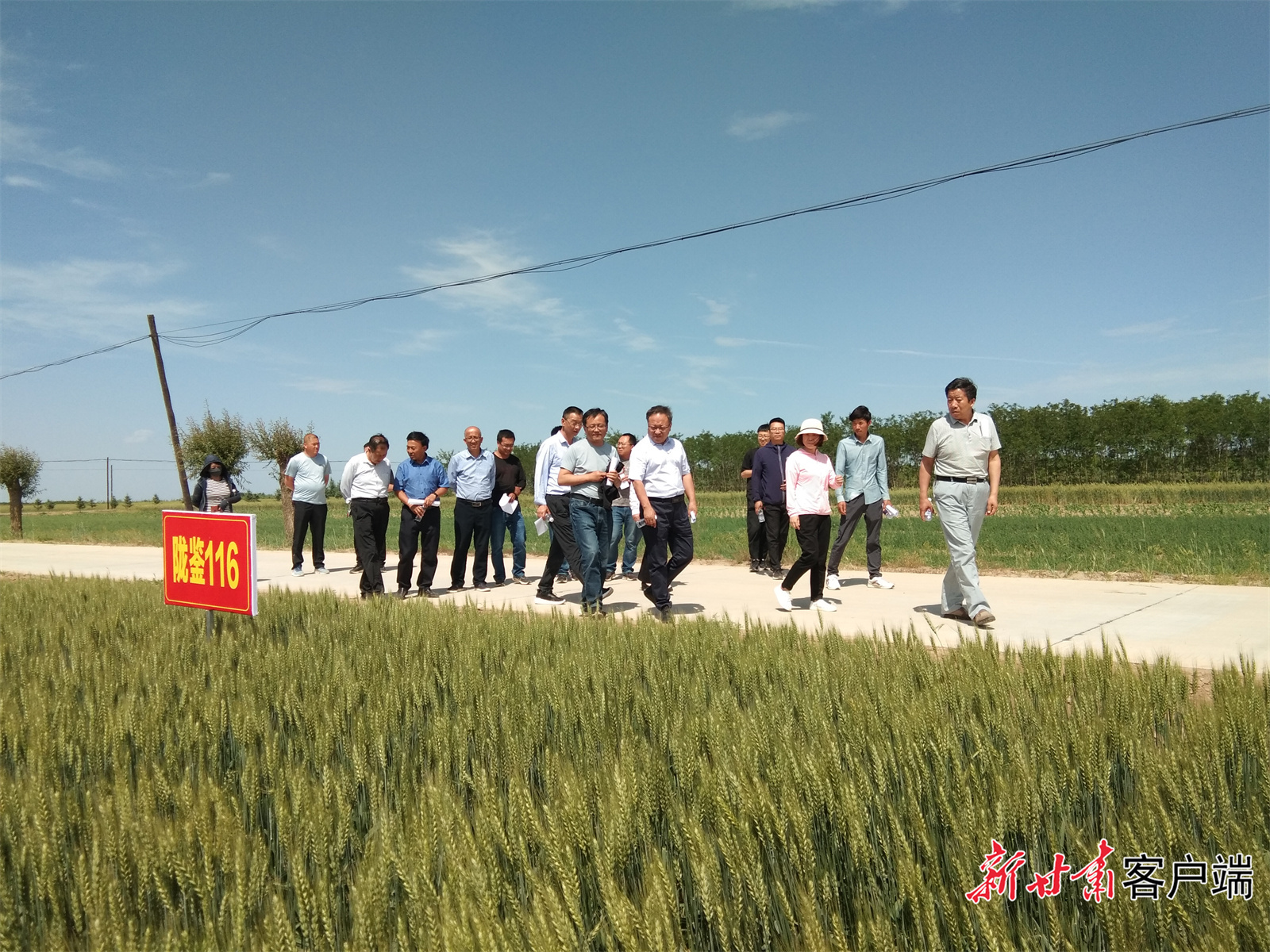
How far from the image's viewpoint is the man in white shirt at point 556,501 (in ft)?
28.4

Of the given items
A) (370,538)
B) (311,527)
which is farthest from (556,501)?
(311,527)

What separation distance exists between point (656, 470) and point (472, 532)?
12.7 ft

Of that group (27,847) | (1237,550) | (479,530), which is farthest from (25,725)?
(1237,550)

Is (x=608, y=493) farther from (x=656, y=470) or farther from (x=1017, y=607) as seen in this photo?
(x=1017, y=607)

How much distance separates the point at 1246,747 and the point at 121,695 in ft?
16.6

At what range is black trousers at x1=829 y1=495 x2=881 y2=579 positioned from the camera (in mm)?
9719

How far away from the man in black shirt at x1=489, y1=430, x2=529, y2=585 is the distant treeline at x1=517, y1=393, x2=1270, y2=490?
3054 cm

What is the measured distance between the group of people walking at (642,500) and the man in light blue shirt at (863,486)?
0.06 ft

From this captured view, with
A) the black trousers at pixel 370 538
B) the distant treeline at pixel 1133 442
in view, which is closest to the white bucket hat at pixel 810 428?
the black trousers at pixel 370 538

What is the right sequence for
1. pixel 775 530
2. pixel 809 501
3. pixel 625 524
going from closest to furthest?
pixel 809 501, pixel 775 530, pixel 625 524

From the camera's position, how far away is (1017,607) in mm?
7691

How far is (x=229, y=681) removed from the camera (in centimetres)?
446

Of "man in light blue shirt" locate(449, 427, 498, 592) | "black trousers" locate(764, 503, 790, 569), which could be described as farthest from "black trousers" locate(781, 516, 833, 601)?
→ "man in light blue shirt" locate(449, 427, 498, 592)

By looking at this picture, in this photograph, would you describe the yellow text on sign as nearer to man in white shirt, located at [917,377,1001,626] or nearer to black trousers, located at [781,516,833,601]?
black trousers, located at [781,516,833,601]
